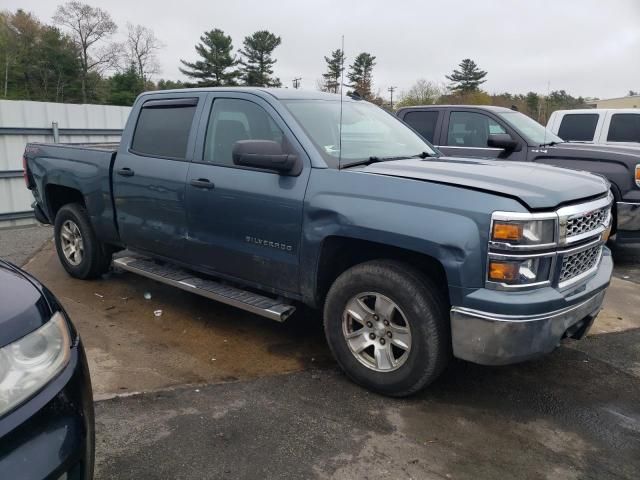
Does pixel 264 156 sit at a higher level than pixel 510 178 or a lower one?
higher

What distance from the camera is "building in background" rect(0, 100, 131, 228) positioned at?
8727 millimetres

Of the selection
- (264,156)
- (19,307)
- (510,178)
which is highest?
(264,156)

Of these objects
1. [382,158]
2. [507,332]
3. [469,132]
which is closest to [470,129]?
[469,132]

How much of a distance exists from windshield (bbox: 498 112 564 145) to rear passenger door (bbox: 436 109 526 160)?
16 cm

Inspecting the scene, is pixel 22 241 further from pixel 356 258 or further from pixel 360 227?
pixel 360 227

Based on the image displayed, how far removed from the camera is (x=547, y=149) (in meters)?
7.26

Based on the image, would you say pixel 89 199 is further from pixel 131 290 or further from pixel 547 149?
pixel 547 149

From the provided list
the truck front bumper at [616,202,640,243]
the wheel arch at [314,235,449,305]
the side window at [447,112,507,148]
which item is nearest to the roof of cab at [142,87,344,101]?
the wheel arch at [314,235,449,305]

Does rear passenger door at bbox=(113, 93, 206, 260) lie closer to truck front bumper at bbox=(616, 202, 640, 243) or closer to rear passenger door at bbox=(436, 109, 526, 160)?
rear passenger door at bbox=(436, 109, 526, 160)

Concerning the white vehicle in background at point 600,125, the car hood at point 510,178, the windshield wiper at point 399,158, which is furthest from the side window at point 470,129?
the car hood at point 510,178

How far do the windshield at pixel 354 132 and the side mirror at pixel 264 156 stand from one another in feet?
0.79

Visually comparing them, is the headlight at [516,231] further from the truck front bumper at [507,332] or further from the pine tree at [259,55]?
the pine tree at [259,55]

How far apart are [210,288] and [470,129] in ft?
17.3

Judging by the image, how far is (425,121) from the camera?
8.38 meters
